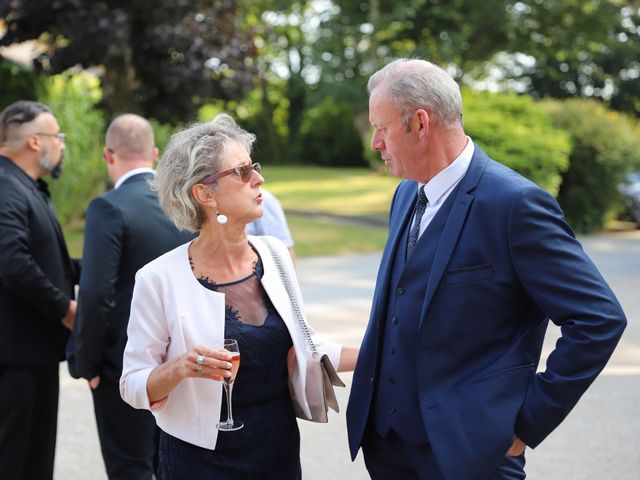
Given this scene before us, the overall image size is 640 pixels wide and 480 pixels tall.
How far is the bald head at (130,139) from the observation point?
4.47 meters

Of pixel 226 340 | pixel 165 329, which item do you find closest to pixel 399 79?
pixel 226 340

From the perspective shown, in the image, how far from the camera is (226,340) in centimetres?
280

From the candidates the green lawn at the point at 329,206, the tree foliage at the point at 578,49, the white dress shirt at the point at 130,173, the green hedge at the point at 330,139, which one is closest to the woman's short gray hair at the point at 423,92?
the white dress shirt at the point at 130,173

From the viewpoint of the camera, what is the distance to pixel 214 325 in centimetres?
301

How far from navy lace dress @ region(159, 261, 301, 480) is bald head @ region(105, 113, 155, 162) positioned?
5.29 ft

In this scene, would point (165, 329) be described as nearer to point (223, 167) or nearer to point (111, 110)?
point (223, 167)

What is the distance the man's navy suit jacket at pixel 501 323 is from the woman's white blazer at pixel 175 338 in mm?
820

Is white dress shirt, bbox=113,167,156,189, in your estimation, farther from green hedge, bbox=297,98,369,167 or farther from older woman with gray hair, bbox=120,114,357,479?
green hedge, bbox=297,98,369,167

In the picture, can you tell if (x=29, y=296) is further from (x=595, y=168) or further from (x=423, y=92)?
(x=595, y=168)

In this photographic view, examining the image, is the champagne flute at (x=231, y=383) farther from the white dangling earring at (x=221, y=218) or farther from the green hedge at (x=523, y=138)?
the green hedge at (x=523, y=138)

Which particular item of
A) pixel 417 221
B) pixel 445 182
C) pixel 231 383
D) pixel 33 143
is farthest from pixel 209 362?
pixel 33 143

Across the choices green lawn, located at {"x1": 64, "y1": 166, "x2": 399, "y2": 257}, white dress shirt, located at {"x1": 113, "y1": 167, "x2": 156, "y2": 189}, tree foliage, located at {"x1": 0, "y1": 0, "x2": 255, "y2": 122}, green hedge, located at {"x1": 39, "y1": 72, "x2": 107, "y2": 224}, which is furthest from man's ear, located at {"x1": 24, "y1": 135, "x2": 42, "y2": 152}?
green hedge, located at {"x1": 39, "y1": 72, "x2": 107, "y2": 224}

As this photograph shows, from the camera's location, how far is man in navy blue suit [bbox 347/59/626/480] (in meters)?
2.50

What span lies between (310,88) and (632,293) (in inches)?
1330
